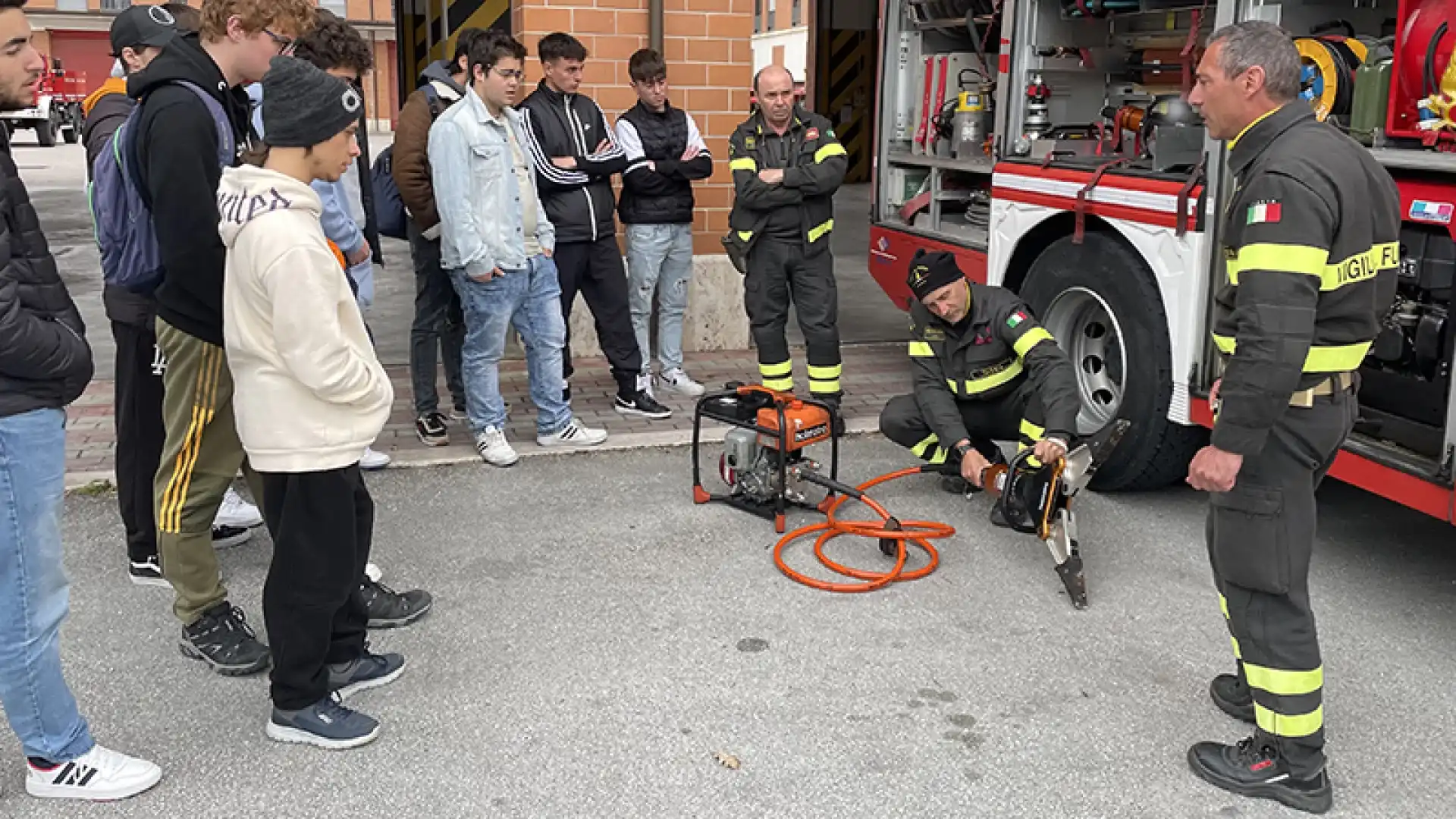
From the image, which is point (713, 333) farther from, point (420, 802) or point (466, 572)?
point (420, 802)

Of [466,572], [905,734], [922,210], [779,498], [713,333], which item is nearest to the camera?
[905,734]

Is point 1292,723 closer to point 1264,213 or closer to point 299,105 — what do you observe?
point 1264,213

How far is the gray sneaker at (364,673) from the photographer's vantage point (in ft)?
11.3

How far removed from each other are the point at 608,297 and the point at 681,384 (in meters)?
0.80

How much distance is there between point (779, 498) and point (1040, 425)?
3.38 feet

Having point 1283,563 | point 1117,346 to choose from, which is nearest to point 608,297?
point 1117,346

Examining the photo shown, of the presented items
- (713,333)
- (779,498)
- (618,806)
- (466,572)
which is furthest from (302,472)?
(713,333)

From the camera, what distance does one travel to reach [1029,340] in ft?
15.3

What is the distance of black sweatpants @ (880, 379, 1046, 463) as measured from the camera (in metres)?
4.70

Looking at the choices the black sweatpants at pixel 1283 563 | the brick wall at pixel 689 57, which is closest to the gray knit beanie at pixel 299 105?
the black sweatpants at pixel 1283 563

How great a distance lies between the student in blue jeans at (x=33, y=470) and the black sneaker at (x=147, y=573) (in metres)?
1.34

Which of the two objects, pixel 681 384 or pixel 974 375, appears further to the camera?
pixel 681 384

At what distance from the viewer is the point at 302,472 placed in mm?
2967

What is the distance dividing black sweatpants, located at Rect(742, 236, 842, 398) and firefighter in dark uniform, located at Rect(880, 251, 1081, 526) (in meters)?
0.97
